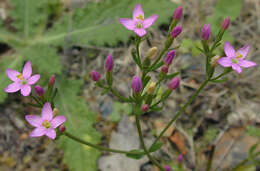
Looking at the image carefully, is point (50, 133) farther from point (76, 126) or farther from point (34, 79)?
point (76, 126)

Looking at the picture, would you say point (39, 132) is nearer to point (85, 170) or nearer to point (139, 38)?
point (139, 38)

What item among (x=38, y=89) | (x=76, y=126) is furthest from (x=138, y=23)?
(x=76, y=126)

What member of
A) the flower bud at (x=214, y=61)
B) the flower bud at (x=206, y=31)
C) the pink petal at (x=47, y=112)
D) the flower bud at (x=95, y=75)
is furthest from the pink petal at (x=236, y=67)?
the pink petal at (x=47, y=112)

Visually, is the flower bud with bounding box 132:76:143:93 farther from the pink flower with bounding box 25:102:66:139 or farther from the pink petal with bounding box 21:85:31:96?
the pink petal with bounding box 21:85:31:96

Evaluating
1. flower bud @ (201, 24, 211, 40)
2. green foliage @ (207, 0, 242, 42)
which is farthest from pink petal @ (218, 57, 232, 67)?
green foliage @ (207, 0, 242, 42)

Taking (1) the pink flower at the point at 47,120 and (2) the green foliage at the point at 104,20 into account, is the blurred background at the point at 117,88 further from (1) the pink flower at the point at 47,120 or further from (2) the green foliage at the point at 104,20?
(1) the pink flower at the point at 47,120

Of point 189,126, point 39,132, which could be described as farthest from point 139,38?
point 189,126
